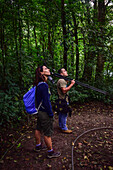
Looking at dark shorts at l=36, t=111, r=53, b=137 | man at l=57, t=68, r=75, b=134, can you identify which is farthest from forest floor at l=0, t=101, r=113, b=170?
dark shorts at l=36, t=111, r=53, b=137

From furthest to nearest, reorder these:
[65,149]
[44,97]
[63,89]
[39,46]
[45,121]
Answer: [39,46] → [63,89] → [65,149] → [45,121] → [44,97]

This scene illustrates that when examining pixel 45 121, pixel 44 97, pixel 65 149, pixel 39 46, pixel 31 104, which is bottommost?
pixel 65 149

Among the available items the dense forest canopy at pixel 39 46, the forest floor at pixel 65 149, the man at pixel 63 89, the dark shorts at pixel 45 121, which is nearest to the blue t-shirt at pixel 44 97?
the dark shorts at pixel 45 121

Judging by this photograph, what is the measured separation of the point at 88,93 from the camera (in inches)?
361

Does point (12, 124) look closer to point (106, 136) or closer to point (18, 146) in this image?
point (18, 146)

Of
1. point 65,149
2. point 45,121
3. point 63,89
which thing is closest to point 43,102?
point 45,121

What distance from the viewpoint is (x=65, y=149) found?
13.1 ft

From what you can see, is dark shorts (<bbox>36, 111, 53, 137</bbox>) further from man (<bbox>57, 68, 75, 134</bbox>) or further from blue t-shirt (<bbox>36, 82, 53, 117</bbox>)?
man (<bbox>57, 68, 75, 134</bbox>)

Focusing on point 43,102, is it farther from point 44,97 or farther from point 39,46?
point 39,46

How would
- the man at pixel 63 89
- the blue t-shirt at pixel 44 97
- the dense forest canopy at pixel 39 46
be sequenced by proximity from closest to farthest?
the blue t-shirt at pixel 44 97, the man at pixel 63 89, the dense forest canopy at pixel 39 46

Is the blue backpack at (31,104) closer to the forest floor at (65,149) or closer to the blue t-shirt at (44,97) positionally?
the blue t-shirt at (44,97)

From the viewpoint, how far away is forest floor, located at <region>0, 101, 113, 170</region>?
3.31 meters

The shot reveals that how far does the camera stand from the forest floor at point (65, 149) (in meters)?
3.31

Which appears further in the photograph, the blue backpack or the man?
the man
